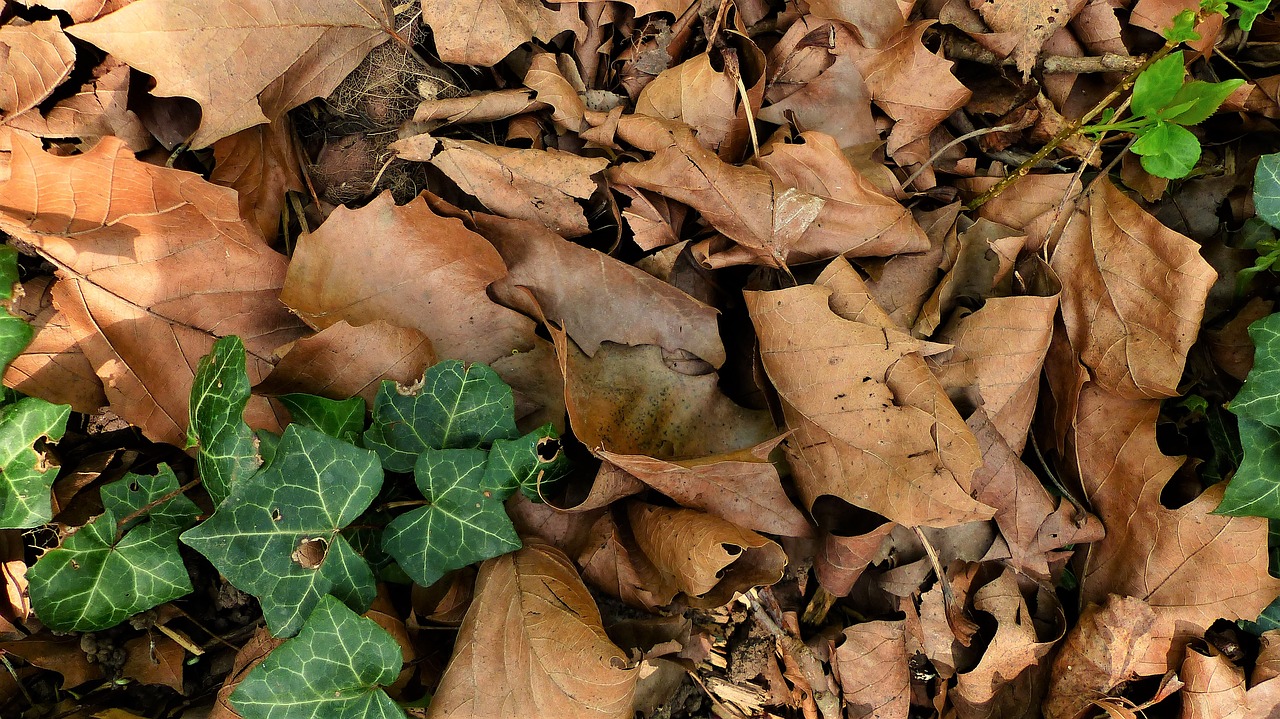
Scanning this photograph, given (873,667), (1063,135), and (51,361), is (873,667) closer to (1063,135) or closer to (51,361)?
(1063,135)

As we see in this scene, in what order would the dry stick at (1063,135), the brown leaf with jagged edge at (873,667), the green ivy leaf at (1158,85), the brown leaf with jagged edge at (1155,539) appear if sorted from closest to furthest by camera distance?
1. the green ivy leaf at (1158,85)
2. the dry stick at (1063,135)
3. the brown leaf with jagged edge at (1155,539)
4. the brown leaf with jagged edge at (873,667)

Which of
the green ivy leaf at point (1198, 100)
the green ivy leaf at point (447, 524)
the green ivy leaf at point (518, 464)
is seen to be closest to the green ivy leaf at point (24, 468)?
the green ivy leaf at point (447, 524)

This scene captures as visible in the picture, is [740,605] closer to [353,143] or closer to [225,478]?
[225,478]

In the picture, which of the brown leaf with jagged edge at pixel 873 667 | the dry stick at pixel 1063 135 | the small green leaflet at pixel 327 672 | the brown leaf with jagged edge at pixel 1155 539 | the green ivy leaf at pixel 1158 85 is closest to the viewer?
the small green leaflet at pixel 327 672

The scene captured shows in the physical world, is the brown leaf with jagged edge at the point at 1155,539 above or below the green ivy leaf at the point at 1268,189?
below

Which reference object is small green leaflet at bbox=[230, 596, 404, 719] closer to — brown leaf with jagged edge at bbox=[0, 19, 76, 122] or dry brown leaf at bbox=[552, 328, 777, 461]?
dry brown leaf at bbox=[552, 328, 777, 461]

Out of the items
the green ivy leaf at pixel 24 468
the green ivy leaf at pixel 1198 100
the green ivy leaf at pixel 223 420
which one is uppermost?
the green ivy leaf at pixel 1198 100

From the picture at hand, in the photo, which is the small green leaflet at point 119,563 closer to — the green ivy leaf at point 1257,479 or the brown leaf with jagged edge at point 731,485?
the brown leaf with jagged edge at point 731,485

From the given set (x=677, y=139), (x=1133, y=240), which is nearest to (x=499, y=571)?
(x=677, y=139)

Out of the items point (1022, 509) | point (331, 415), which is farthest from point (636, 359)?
point (1022, 509)

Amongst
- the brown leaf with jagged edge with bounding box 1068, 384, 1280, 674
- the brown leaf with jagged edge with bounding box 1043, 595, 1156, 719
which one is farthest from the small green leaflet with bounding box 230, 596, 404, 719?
the brown leaf with jagged edge with bounding box 1068, 384, 1280, 674
